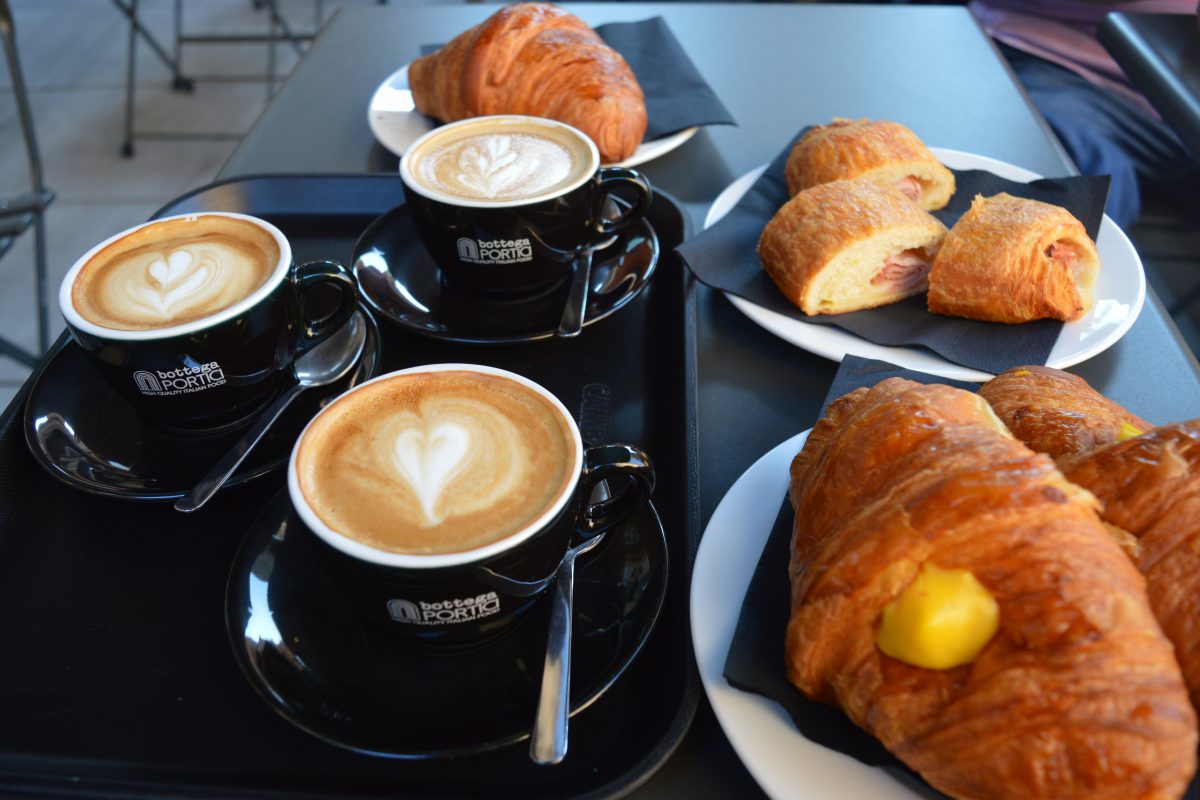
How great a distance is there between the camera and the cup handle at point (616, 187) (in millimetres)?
1096

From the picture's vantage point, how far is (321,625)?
693 mm

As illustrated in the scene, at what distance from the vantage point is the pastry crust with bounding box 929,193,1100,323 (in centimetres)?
106

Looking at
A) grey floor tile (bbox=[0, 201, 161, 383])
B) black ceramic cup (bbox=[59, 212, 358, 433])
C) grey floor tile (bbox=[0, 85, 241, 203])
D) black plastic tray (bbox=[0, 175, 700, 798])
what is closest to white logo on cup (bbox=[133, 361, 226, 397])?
black ceramic cup (bbox=[59, 212, 358, 433])

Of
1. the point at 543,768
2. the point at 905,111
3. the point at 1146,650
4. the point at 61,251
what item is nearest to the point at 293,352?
the point at 543,768

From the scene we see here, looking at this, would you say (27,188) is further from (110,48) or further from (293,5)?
(293,5)

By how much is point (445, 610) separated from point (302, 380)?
41 cm

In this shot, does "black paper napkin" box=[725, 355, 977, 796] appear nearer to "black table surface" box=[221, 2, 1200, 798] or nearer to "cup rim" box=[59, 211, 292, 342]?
"black table surface" box=[221, 2, 1200, 798]

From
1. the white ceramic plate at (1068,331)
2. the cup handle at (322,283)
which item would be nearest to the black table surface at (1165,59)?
the white ceramic plate at (1068,331)

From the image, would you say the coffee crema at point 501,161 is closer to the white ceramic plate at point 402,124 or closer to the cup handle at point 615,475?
the white ceramic plate at point 402,124

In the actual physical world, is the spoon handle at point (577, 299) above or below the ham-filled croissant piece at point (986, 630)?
below

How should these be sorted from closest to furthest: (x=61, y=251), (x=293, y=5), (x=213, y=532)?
(x=213, y=532), (x=61, y=251), (x=293, y=5)

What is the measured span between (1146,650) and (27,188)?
135 inches

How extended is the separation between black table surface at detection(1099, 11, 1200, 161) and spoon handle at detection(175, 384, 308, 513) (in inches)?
52.1

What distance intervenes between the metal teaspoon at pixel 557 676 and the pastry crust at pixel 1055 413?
358 millimetres
